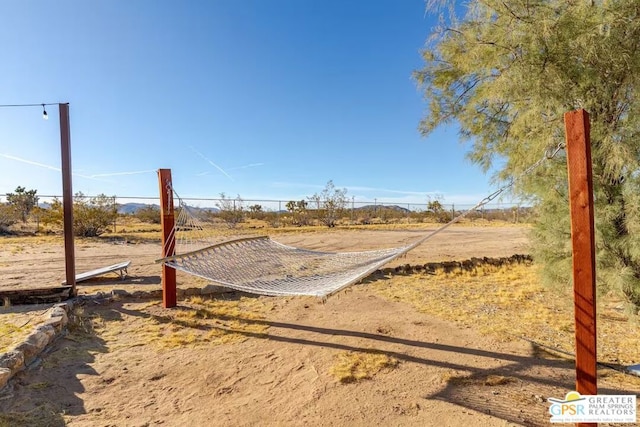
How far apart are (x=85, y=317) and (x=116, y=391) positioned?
5.46 ft

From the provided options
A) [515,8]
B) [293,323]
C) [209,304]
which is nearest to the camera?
[515,8]

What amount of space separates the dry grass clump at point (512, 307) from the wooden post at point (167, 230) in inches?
98.3

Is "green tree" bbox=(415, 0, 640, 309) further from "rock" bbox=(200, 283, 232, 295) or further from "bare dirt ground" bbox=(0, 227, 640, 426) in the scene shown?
"rock" bbox=(200, 283, 232, 295)

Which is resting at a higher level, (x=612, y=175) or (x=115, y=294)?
(x=612, y=175)

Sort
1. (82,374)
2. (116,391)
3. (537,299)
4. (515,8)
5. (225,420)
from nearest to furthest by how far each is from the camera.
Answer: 1. (225,420)
2. (116,391)
3. (82,374)
4. (515,8)
5. (537,299)

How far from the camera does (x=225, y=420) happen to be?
1.86 metres

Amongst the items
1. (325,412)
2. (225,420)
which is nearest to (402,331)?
(325,412)

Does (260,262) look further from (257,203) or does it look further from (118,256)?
(257,203)

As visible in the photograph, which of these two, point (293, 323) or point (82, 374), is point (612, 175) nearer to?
point (293, 323)

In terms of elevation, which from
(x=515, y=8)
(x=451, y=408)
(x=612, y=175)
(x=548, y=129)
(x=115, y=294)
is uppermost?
(x=515, y=8)

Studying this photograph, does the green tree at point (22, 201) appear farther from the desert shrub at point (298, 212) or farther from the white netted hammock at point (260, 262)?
the white netted hammock at point (260, 262)

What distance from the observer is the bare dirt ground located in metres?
1.90

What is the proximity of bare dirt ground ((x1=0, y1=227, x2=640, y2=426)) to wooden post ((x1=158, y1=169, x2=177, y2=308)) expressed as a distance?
18 centimetres
